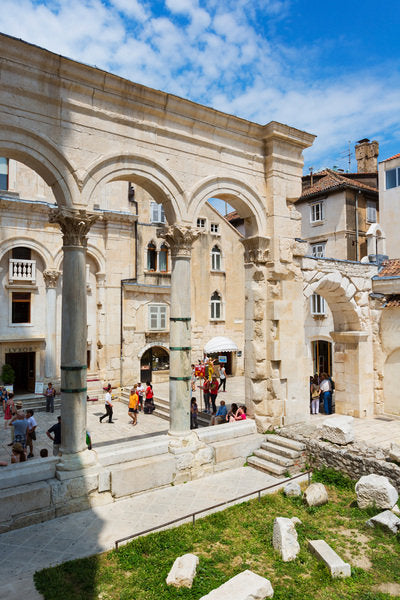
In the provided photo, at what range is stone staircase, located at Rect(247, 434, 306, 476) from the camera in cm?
901

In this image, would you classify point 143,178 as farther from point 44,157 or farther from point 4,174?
point 4,174

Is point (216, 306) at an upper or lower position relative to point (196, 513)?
upper

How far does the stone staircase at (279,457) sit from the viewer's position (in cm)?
901

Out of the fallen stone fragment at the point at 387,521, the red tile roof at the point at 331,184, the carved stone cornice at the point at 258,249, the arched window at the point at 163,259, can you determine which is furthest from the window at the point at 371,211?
the fallen stone fragment at the point at 387,521

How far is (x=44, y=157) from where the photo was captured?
7.58 meters

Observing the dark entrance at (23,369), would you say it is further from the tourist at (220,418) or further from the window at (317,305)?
the window at (317,305)

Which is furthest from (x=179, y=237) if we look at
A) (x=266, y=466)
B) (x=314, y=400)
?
(x=314, y=400)

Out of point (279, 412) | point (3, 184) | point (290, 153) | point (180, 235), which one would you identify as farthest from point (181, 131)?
point (3, 184)

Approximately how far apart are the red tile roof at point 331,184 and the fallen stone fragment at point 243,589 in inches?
Result: 788

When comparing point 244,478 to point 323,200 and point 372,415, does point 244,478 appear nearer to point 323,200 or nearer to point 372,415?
point 372,415

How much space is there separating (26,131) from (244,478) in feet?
25.9

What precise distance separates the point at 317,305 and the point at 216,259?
245 inches

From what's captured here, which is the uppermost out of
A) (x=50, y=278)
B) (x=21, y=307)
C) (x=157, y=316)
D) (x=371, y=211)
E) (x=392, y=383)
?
(x=371, y=211)

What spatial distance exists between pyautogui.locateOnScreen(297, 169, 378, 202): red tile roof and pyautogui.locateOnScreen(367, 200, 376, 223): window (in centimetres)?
72
